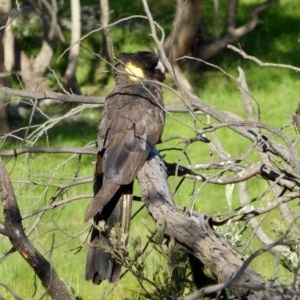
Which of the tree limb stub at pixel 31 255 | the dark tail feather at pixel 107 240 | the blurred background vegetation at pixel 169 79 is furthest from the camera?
the blurred background vegetation at pixel 169 79

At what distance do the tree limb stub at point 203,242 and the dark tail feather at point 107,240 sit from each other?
0.52 m

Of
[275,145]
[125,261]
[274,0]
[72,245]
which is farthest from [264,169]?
[274,0]

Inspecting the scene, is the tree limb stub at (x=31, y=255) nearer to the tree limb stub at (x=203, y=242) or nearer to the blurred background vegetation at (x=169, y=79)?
the tree limb stub at (x=203, y=242)

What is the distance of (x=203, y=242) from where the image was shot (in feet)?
13.8

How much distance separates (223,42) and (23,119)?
9.40ft

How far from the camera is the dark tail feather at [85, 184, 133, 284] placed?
5367 mm

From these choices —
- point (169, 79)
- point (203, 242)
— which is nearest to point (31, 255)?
point (203, 242)

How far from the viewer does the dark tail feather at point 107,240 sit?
5367 millimetres

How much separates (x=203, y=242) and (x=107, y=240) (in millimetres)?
1069

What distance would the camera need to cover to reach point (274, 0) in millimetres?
13102

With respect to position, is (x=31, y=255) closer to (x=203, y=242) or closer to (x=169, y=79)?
(x=203, y=242)

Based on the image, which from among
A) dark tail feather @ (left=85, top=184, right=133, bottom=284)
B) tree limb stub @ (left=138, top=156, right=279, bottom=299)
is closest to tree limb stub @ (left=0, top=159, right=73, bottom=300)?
tree limb stub @ (left=138, top=156, right=279, bottom=299)

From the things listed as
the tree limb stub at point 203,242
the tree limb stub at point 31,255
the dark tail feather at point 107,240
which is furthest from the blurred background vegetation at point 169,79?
the tree limb stub at point 31,255

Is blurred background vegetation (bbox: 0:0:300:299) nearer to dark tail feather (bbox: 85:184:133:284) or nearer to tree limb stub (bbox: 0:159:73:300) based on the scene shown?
dark tail feather (bbox: 85:184:133:284)
